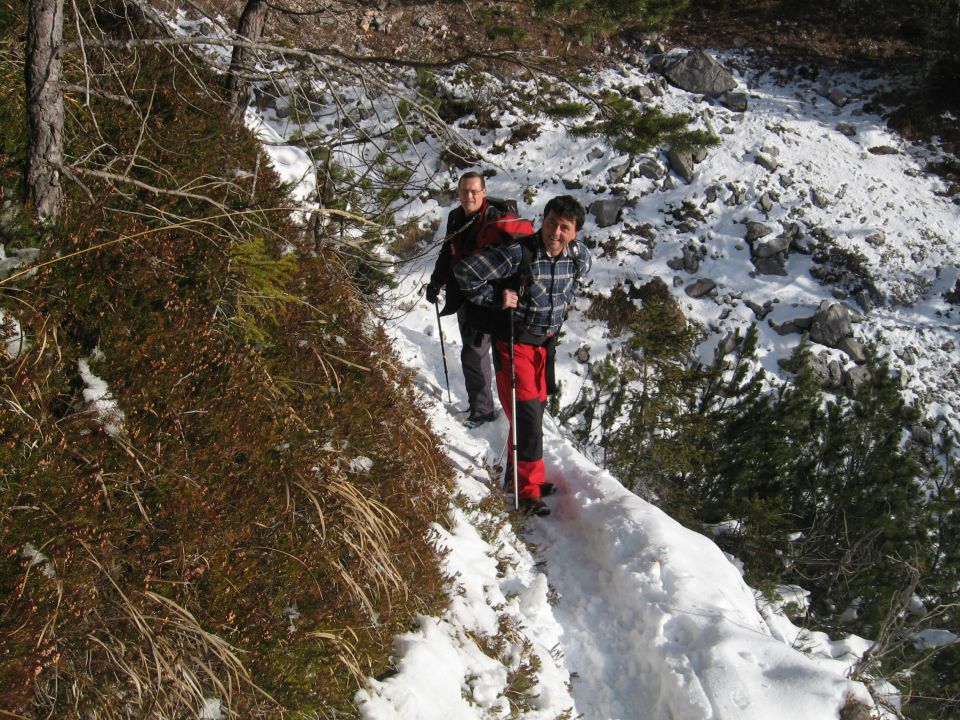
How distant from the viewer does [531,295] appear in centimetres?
448

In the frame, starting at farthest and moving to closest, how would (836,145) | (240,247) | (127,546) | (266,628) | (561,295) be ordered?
(836,145), (561,295), (240,247), (266,628), (127,546)

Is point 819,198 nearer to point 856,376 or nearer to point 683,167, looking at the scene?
point 683,167

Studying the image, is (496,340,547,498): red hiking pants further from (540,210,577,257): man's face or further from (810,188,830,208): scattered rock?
(810,188,830,208): scattered rock

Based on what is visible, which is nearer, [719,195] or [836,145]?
[719,195]

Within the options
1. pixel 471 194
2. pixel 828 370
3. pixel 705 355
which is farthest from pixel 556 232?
pixel 828 370

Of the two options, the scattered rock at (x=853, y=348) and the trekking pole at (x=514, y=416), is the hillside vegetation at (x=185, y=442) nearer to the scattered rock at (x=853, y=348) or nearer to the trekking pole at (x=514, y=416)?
the trekking pole at (x=514, y=416)

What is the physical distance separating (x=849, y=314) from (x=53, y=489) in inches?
544

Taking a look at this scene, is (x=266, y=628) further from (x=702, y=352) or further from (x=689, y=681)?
(x=702, y=352)

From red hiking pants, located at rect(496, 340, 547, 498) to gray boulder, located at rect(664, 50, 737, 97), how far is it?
1472cm

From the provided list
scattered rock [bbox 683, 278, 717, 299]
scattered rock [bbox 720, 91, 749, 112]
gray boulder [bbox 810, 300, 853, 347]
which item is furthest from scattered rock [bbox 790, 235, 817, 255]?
scattered rock [bbox 720, 91, 749, 112]

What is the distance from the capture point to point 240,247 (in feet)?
9.99

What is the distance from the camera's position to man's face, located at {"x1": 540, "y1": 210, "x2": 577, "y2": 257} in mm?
4281

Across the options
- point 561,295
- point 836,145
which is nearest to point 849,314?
point 836,145

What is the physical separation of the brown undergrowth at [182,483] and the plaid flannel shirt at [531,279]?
1295 mm
